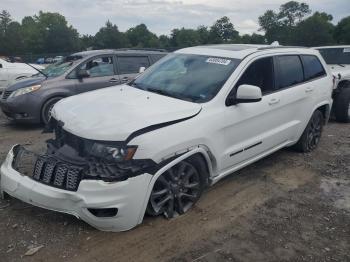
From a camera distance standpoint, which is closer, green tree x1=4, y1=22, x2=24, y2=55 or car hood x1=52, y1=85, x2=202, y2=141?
car hood x1=52, y1=85, x2=202, y2=141

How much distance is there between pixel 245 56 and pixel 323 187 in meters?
1.95

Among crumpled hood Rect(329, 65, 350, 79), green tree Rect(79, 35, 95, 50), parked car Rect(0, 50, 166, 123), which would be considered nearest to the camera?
parked car Rect(0, 50, 166, 123)

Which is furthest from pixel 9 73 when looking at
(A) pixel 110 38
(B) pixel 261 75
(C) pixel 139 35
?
(C) pixel 139 35

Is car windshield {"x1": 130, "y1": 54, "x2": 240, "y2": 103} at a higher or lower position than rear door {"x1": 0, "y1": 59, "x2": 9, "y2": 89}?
higher

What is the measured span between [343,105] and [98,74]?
521 cm

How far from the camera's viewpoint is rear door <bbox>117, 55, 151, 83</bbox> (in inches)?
348

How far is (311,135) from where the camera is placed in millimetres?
6398

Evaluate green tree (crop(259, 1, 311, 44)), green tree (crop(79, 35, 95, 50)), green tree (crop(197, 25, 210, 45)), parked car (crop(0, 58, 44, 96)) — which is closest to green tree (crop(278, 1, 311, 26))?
green tree (crop(259, 1, 311, 44))

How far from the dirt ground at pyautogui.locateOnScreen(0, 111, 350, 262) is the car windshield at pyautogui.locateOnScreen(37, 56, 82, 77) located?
4.53m

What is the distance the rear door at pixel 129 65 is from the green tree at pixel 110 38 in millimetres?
65999

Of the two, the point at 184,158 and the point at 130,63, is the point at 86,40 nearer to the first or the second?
the point at 130,63

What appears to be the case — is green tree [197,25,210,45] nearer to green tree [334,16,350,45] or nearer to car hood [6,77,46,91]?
green tree [334,16,350,45]

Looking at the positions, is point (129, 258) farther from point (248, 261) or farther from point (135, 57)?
point (135, 57)

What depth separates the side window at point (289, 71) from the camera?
536 cm
